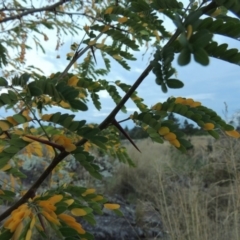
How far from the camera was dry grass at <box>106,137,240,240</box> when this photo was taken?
3.29m

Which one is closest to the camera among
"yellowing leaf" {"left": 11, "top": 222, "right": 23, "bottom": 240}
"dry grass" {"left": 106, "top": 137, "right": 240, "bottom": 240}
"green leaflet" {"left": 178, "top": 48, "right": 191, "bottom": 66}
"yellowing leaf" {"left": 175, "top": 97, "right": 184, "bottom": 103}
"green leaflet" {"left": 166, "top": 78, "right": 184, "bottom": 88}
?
"green leaflet" {"left": 178, "top": 48, "right": 191, "bottom": 66}

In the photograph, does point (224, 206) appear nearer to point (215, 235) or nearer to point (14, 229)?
point (215, 235)

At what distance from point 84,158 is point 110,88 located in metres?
0.46

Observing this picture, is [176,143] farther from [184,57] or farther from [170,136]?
[184,57]

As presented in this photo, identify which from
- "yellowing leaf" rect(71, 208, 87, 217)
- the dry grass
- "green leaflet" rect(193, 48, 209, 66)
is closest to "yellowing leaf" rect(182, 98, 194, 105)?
"yellowing leaf" rect(71, 208, 87, 217)

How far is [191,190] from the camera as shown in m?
3.78

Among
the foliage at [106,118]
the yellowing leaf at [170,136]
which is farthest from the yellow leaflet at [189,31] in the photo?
the yellowing leaf at [170,136]

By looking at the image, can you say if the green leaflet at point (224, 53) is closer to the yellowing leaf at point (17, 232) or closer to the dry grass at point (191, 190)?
the yellowing leaf at point (17, 232)

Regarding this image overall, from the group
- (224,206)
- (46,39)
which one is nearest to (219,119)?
(46,39)

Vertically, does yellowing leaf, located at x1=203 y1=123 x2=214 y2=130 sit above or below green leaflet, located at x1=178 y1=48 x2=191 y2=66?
above

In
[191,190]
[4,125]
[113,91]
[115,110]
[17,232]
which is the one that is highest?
[191,190]

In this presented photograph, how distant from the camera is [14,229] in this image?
2.45 feet

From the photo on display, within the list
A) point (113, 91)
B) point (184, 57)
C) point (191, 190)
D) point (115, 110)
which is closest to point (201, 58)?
point (184, 57)

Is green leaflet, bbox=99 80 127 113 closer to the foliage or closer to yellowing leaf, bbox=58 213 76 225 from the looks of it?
the foliage
